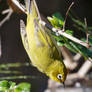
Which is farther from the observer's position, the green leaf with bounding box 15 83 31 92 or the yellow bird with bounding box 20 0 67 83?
the yellow bird with bounding box 20 0 67 83

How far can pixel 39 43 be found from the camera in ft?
3.26

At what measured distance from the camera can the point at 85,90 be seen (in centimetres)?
220

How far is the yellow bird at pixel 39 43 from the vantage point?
0.98 metres

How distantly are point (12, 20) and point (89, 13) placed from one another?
0.94 m

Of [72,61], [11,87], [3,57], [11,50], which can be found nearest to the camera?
[11,87]

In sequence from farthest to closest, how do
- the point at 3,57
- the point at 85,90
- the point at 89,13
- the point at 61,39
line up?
the point at 89,13, the point at 85,90, the point at 3,57, the point at 61,39

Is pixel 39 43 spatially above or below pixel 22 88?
above

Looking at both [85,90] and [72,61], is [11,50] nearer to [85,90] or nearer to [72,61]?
[72,61]

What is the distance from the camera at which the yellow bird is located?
3.20 ft

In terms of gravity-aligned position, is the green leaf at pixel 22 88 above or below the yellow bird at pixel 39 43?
below

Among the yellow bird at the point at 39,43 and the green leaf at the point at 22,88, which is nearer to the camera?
the green leaf at the point at 22,88

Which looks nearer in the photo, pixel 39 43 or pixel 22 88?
pixel 22 88

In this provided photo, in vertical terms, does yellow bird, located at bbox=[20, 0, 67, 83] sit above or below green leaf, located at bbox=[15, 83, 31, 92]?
above

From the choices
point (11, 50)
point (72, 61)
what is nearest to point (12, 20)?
point (11, 50)
